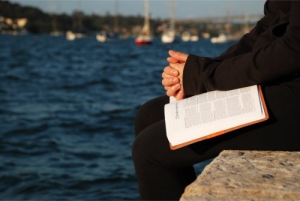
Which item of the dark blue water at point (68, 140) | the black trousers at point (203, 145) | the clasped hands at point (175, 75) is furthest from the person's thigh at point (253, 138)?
the dark blue water at point (68, 140)

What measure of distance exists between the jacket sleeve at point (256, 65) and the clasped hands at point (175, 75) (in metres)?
0.06

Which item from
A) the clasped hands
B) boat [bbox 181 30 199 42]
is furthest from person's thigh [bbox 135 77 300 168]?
boat [bbox 181 30 199 42]

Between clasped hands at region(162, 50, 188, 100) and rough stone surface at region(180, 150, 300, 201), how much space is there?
0.94 ft

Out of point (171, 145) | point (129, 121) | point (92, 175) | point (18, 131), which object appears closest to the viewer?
point (171, 145)

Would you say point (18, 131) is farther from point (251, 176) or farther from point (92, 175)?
point (251, 176)

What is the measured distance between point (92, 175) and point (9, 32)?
271 feet

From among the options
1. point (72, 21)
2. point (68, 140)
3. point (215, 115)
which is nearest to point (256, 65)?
point (215, 115)

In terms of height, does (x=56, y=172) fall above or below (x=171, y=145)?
below

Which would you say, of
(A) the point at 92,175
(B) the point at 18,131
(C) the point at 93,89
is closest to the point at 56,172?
(A) the point at 92,175

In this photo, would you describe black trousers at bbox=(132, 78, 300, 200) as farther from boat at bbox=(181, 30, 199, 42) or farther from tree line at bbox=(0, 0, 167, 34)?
tree line at bbox=(0, 0, 167, 34)

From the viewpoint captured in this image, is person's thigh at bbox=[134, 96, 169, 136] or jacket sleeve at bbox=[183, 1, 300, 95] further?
person's thigh at bbox=[134, 96, 169, 136]

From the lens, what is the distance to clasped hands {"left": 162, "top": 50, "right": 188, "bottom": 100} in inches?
73.5

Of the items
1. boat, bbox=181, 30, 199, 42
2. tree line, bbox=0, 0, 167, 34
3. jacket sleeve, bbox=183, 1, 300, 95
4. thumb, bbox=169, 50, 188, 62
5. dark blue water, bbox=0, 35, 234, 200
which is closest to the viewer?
jacket sleeve, bbox=183, 1, 300, 95

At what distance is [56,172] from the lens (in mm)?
4727
